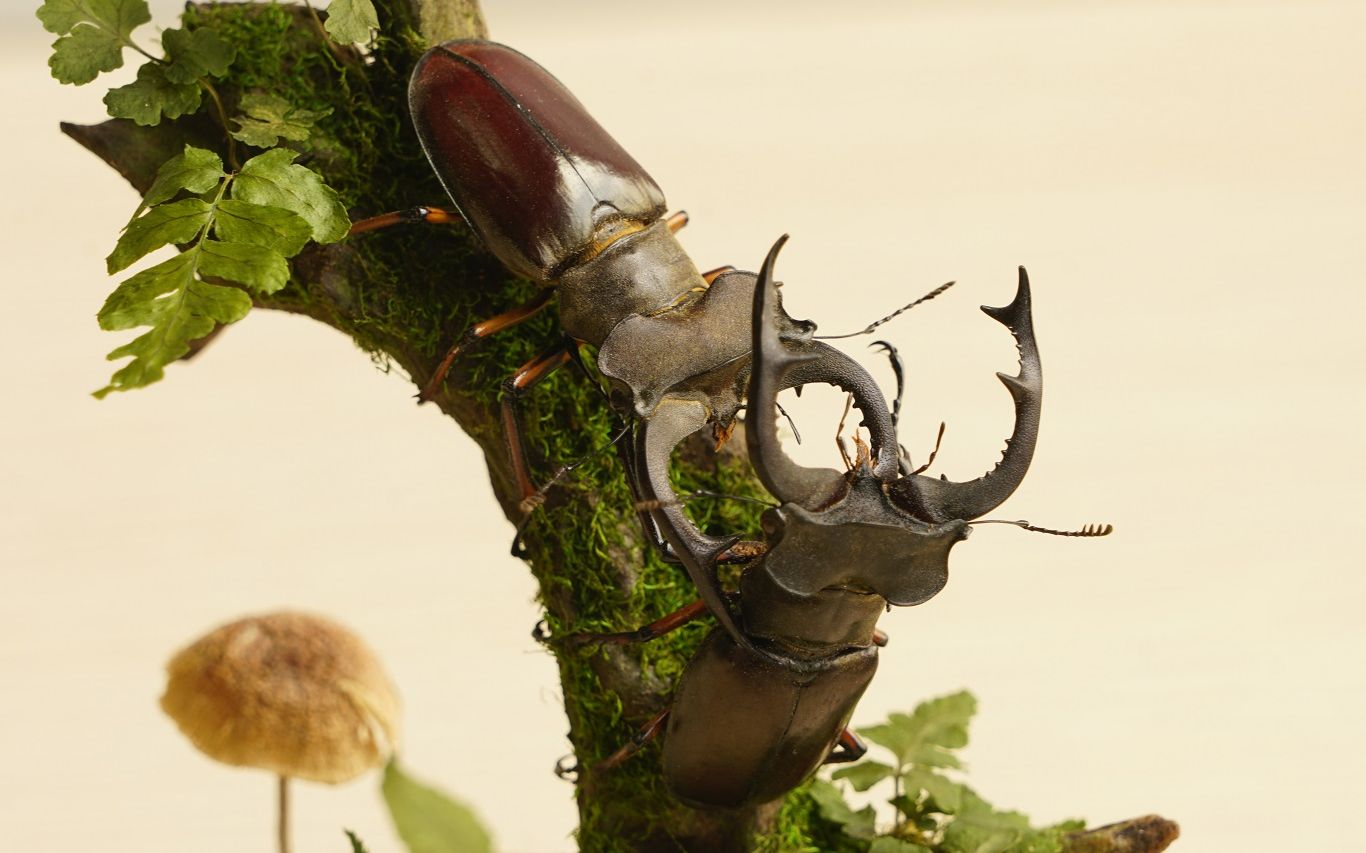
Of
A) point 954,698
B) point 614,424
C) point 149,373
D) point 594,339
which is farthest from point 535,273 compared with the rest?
point 954,698

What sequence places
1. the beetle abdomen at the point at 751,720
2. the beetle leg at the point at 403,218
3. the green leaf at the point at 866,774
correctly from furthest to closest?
the green leaf at the point at 866,774 < the beetle leg at the point at 403,218 < the beetle abdomen at the point at 751,720

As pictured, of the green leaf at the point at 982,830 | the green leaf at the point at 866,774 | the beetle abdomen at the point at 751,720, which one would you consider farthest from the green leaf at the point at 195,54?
the green leaf at the point at 982,830

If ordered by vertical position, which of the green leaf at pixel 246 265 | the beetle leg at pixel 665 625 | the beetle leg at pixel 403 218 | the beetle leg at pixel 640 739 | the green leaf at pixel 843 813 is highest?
the beetle leg at pixel 403 218

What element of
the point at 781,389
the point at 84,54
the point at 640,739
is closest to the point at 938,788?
the point at 640,739

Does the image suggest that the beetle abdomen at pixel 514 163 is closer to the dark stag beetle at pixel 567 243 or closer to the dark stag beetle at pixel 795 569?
the dark stag beetle at pixel 567 243

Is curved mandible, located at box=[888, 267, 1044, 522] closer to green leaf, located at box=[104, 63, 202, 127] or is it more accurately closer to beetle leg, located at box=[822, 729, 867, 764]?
beetle leg, located at box=[822, 729, 867, 764]
